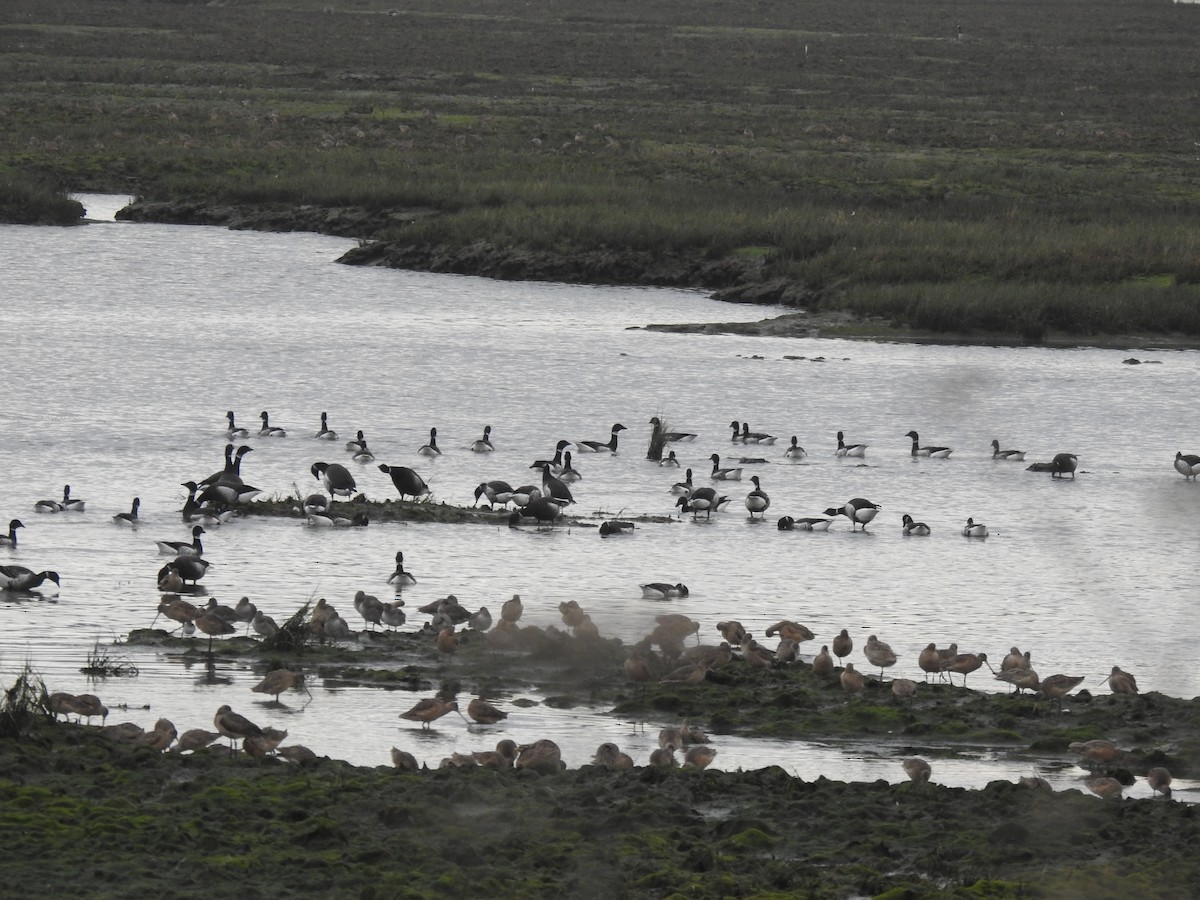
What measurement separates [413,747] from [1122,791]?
14.3ft

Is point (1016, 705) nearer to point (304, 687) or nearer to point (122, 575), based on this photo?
point (304, 687)

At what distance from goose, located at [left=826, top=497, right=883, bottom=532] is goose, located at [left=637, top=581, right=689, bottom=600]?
4599 mm

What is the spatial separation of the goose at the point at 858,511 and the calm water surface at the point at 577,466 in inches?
11.4

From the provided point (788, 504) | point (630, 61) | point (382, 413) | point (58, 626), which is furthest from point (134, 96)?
point (58, 626)

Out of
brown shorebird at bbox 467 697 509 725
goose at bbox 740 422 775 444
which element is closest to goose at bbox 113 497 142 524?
brown shorebird at bbox 467 697 509 725

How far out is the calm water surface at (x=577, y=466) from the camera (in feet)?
44.6

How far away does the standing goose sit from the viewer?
23.1 metres

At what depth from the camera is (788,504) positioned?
→ 75.4 feet

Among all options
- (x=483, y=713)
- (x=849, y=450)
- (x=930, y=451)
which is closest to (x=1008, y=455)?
(x=930, y=451)

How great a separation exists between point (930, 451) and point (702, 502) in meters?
5.88

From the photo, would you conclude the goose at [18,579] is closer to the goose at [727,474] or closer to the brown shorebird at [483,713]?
the brown shorebird at [483,713]

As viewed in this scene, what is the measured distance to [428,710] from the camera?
1220cm

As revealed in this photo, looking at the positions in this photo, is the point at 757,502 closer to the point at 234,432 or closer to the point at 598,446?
the point at 598,446

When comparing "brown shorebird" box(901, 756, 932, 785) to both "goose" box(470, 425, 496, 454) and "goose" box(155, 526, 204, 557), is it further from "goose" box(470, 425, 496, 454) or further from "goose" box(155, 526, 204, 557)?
"goose" box(470, 425, 496, 454)
